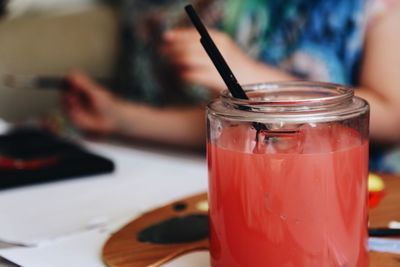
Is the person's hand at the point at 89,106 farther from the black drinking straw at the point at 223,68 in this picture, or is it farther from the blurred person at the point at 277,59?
the black drinking straw at the point at 223,68

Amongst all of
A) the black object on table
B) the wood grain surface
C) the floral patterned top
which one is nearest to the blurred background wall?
the floral patterned top

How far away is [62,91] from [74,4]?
336mm

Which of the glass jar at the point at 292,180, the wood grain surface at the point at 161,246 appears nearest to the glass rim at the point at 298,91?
the glass jar at the point at 292,180

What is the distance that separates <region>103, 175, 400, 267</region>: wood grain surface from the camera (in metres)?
0.53

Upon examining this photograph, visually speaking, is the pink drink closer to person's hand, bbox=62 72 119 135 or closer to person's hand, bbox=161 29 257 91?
person's hand, bbox=161 29 257 91

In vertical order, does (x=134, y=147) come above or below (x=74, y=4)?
below

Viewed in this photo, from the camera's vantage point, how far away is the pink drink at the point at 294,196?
46cm

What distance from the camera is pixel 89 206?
726mm

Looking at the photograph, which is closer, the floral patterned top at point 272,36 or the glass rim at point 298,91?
the glass rim at point 298,91

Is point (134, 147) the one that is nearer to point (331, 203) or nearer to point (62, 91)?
point (62, 91)

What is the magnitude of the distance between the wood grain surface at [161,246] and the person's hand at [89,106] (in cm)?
47

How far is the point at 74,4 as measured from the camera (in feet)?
4.89

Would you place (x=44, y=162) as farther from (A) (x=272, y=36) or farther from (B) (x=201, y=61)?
(A) (x=272, y=36)

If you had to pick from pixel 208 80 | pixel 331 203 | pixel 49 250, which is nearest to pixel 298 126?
pixel 331 203
